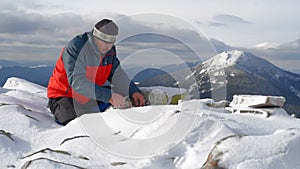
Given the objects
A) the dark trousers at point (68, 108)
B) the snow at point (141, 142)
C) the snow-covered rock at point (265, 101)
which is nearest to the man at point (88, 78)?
the dark trousers at point (68, 108)

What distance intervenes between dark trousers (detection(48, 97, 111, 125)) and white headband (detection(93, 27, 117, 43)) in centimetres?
155

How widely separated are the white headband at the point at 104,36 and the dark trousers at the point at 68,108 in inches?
60.9

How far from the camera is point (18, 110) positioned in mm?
8859

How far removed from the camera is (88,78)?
8.88m

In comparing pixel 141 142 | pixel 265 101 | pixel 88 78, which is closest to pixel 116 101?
pixel 88 78

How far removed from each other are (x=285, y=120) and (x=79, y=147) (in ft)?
24.6

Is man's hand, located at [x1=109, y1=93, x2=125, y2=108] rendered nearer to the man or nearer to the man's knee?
the man

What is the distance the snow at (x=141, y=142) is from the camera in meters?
5.63

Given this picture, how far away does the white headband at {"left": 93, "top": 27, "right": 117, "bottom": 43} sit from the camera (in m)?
8.59

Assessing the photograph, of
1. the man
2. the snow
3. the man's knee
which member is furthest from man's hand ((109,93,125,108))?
the man's knee

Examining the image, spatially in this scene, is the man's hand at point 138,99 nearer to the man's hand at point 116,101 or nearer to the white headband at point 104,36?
the man's hand at point 116,101

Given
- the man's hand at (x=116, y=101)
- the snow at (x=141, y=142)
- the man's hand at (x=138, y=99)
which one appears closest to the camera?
the snow at (x=141, y=142)

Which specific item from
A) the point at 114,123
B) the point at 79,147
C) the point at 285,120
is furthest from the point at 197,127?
the point at 285,120

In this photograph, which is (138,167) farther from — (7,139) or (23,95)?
(23,95)
